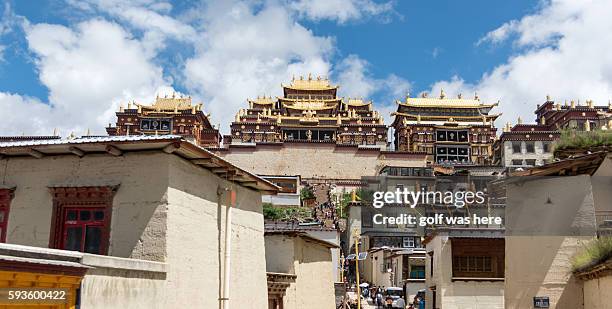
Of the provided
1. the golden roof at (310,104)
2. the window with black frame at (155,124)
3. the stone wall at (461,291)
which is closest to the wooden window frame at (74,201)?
the stone wall at (461,291)

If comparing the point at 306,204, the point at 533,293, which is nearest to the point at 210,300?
the point at 533,293

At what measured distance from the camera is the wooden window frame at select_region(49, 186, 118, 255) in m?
10.6

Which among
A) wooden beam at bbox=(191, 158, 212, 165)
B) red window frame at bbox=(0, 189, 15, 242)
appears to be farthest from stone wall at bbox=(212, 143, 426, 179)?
red window frame at bbox=(0, 189, 15, 242)

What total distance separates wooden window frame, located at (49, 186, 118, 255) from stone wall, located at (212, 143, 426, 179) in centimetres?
4833

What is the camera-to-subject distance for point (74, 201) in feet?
35.3

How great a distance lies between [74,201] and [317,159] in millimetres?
50124

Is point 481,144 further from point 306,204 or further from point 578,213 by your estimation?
point 578,213

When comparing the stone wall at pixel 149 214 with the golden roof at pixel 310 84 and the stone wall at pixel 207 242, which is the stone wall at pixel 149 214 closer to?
the stone wall at pixel 207 242

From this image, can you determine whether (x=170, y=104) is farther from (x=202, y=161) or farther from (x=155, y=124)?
(x=202, y=161)

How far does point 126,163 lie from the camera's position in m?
10.7

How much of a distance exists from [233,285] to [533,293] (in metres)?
6.51

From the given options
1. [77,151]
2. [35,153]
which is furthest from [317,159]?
[77,151]

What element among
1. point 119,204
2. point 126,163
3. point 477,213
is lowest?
point 119,204

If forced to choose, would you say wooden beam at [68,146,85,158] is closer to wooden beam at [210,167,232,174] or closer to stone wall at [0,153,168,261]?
stone wall at [0,153,168,261]
